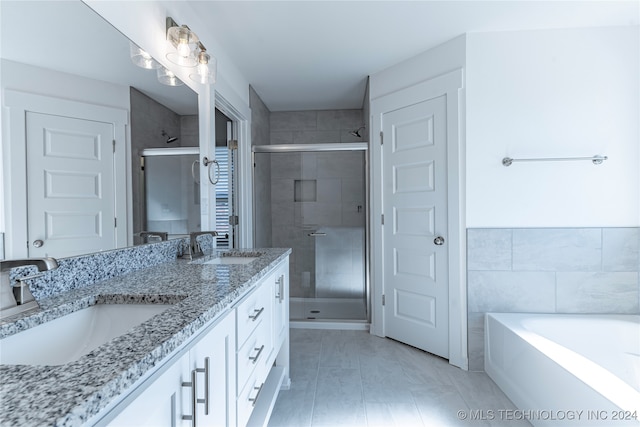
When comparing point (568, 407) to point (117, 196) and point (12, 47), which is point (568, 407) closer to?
point (117, 196)

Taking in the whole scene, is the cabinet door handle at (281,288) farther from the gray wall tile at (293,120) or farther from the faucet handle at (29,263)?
the gray wall tile at (293,120)

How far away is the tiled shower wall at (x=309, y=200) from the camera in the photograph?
295cm

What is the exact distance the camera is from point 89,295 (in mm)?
855

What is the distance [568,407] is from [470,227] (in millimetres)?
1085

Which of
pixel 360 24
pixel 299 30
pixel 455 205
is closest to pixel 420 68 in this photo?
pixel 360 24

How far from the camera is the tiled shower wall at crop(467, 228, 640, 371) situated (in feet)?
6.56

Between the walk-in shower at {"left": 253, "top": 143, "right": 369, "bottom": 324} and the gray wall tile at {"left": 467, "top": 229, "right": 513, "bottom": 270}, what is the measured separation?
3.39ft

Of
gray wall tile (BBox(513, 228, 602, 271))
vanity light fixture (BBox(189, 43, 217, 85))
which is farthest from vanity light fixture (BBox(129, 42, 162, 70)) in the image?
gray wall tile (BBox(513, 228, 602, 271))

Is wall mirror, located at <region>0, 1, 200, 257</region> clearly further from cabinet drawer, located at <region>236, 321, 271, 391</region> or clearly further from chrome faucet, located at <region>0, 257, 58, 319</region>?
cabinet drawer, located at <region>236, 321, 271, 391</region>

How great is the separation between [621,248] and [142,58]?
10.1 feet

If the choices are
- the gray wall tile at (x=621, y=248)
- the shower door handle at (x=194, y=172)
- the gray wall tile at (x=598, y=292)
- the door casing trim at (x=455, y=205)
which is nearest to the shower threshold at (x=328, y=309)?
the door casing trim at (x=455, y=205)

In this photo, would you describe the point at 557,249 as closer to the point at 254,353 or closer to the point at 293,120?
the point at 254,353

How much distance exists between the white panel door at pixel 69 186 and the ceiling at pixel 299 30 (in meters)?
0.18

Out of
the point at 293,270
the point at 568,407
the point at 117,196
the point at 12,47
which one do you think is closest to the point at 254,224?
the point at 293,270
